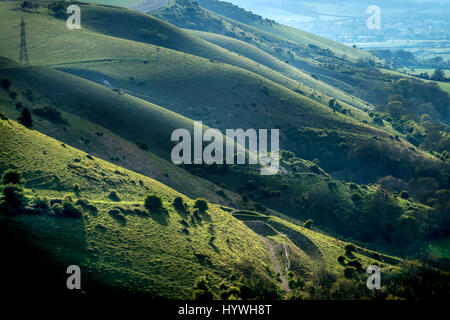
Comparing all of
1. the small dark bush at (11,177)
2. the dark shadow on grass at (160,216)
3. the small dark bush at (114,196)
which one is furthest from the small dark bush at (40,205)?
the dark shadow on grass at (160,216)

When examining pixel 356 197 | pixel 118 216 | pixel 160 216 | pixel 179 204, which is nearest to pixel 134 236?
pixel 118 216

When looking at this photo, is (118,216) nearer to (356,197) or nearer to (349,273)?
(349,273)

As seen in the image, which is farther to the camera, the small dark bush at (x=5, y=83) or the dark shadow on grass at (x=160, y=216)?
the small dark bush at (x=5, y=83)

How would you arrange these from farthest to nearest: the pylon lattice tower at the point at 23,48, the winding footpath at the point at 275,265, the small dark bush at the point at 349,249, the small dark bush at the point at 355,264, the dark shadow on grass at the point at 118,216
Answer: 1. the pylon lattice tower at the point at 23,48
2. the small dark bush at the point at 349,249
3. the small dark bush at the point at 355,264
4. the winding footpath at the point at 275,265
5. the dark shadow on grass at the point at 118,216

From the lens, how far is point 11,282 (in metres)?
48.3

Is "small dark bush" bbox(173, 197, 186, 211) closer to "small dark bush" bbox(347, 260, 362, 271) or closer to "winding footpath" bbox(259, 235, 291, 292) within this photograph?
"winding footpath" bbox(259, 235, 291, 292)

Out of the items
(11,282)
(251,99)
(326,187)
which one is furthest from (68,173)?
(251,99)

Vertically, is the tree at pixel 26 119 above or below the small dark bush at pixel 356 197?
above

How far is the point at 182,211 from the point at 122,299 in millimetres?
30637

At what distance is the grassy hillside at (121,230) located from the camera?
5572cm

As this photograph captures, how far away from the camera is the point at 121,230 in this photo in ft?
214

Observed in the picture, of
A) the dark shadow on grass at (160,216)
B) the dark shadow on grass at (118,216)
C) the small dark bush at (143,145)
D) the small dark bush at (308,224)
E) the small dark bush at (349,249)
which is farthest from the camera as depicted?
the small dark bush at (143,145)

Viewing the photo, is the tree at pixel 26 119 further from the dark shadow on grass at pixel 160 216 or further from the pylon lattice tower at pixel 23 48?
the pylon lattice tower at pixel 23 48

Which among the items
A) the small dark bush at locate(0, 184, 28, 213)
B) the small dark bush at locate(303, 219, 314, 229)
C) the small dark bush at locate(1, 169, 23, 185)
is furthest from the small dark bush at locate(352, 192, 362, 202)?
the small dark bush at locate(0, 184, 28, 213)
